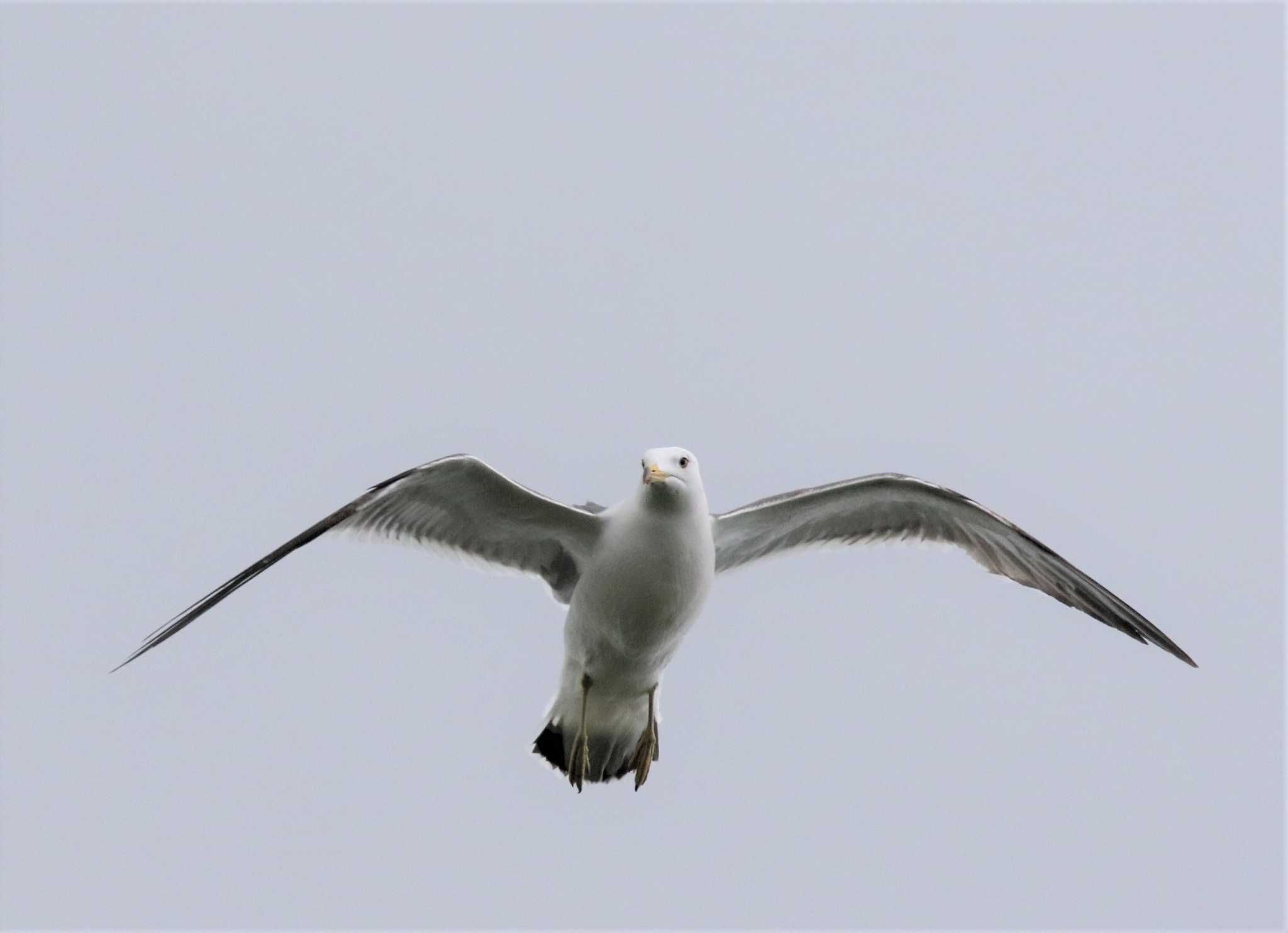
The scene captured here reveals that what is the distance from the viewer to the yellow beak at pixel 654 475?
8641 millimetres

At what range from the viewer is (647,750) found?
9.91 metres

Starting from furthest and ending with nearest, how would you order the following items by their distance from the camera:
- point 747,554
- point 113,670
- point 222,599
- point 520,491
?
point 747,554 → point 520,491 → point 222,599 → point 113,670

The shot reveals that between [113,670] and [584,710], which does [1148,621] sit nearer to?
[584,710]

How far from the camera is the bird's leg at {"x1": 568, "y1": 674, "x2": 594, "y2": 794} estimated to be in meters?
9.70

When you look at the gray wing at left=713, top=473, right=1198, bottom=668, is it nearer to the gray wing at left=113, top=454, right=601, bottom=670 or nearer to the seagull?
the seagull

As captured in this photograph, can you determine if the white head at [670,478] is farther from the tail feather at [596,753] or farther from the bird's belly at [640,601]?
the tail feather at [596,753]

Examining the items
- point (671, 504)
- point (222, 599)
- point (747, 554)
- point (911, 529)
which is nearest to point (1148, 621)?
point (911, 529)

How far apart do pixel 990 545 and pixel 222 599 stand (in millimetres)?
4234

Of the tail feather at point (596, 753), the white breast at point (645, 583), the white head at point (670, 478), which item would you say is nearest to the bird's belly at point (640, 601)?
the white breast at point (645, 583)

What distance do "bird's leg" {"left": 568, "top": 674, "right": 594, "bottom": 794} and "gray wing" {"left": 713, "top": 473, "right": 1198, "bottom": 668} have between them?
98 centimetres

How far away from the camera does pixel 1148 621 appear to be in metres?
10.1

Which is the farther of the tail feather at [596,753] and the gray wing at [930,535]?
the tail feather at [596,753]

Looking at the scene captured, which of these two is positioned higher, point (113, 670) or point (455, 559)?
point (455, 559)

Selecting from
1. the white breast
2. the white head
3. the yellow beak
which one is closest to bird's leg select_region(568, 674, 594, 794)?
the white breast
